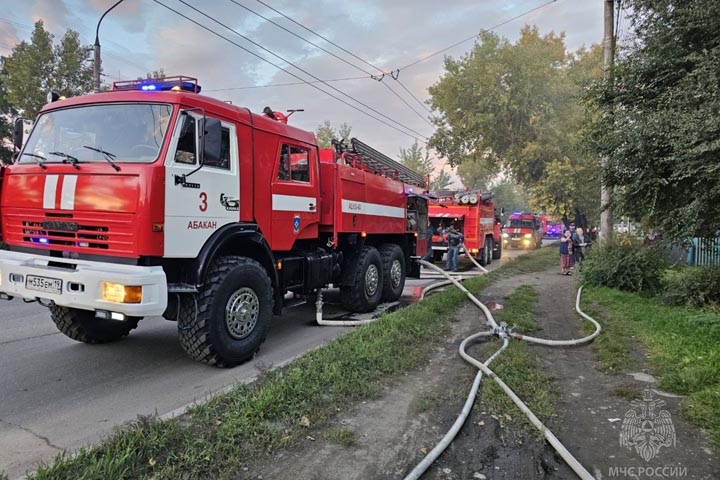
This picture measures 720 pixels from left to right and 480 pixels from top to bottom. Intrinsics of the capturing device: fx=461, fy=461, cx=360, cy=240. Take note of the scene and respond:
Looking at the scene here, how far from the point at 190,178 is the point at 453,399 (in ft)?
10.6

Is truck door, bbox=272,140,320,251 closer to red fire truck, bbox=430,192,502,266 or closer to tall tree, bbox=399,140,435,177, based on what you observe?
red fire truck, bbox=430,192,502,266

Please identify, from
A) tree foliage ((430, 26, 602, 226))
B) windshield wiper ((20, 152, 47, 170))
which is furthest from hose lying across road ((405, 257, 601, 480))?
tree foliage ((430, 26, 602, 226))

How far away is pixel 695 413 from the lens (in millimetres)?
3816

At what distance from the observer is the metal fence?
8314 mm

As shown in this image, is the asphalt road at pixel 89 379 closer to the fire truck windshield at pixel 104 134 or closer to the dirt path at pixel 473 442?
the dirt path at pixel 473 442

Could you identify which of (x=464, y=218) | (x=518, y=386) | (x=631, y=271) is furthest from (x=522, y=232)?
(x=518, y=386)

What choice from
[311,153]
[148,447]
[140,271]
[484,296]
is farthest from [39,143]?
[484,296]

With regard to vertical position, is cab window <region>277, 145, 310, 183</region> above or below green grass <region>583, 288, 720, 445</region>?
above

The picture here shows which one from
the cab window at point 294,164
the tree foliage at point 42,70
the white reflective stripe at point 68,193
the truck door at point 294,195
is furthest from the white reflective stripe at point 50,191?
the tree foliage at point 42,70

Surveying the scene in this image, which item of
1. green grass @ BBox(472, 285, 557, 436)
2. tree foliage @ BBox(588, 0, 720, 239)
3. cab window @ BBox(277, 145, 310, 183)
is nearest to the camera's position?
green grass @ BBox(472, 285, 557, 436)

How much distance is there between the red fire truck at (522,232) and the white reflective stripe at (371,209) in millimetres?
23643

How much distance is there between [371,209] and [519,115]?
21.1 m

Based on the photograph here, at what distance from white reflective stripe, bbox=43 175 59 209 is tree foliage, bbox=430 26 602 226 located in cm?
2189

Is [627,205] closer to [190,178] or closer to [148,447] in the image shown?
[190,178]
